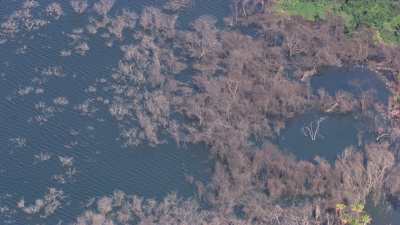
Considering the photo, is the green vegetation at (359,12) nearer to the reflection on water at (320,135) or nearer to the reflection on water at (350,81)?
the reflection on water at (350,81)

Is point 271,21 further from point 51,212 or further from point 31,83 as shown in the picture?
point 51,212

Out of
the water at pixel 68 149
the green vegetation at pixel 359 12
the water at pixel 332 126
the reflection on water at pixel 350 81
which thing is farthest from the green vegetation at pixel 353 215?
the green vegetation at pixel 359 12

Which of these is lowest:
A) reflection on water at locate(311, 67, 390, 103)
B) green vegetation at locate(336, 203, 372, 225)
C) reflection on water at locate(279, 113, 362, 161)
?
green vegetation at locate(336, 203, 372, 225)

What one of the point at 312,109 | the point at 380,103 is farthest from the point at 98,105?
the point at 380,103

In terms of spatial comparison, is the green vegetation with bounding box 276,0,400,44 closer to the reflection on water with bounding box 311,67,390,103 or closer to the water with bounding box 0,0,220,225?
the reflection on water with bounding box 311,67,390,103

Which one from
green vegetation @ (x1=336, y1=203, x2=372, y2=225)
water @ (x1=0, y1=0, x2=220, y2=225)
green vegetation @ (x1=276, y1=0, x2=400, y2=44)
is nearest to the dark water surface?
water @ (x1=0, y1=0, x2=220, y2=225)
